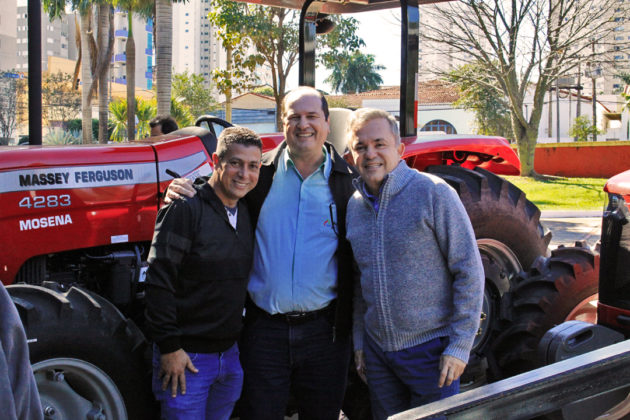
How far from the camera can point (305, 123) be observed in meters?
2.69

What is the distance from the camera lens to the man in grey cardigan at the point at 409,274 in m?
2.37

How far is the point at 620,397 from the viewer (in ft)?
10.3

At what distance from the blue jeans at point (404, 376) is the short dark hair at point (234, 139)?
881mm

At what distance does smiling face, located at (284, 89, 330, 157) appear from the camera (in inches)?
106

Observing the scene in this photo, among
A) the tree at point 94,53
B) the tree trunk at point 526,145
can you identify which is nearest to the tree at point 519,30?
the tree trunk at point 526,145

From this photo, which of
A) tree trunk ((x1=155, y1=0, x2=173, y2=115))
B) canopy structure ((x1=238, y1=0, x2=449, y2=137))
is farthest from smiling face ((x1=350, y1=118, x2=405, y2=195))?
tree trunk ((x1=155, y1=0, x2=173, y2=115))

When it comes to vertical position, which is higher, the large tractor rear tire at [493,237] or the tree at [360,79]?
the tree at [360,79]

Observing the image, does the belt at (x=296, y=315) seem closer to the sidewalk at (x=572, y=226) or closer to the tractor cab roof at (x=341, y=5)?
the tractor cab roof at (x=341, y=5)

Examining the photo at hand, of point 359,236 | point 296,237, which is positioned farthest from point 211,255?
point 359,236

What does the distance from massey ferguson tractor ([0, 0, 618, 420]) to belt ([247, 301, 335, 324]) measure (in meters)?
0.64

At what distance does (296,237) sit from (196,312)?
18.9 inches

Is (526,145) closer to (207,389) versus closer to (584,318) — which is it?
(584,318)

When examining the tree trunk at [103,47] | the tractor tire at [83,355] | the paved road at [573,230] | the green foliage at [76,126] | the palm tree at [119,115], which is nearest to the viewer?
the tractor tire at [83,355]

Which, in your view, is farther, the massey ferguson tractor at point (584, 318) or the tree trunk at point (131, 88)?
the tree trunk at point (131, 88)
